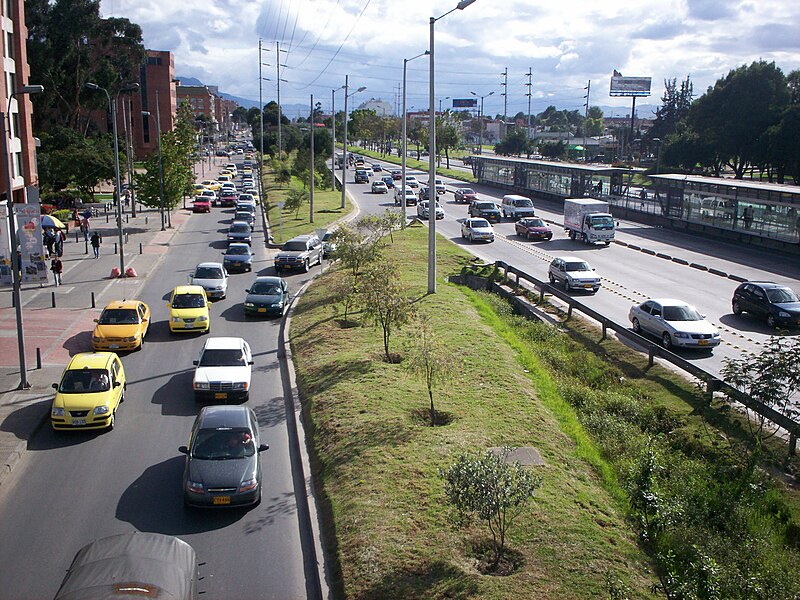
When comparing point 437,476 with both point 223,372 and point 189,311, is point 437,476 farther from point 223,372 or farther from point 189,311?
point 189,311

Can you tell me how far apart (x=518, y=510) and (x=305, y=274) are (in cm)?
2907

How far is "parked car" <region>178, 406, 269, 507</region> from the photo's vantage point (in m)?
14.0

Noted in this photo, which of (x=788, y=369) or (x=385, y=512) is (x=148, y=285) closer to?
(x=385, y=512)

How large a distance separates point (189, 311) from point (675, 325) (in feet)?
54.1

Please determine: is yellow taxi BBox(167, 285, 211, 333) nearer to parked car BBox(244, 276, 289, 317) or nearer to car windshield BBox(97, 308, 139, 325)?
car windshield BBox(97, 308, 139, 325)

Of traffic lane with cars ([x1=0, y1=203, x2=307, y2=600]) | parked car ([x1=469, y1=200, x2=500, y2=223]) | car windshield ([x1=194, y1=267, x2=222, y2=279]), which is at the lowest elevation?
traffic lane with cars ([x1=0, y1=203, x2=307, y2=600])

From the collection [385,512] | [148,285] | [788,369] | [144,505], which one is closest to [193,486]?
[144,505]

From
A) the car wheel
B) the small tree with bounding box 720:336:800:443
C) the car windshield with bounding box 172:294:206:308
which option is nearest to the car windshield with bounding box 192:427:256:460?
the small tree with bounding box 720:336:800:443

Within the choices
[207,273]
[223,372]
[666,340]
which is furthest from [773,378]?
[207,273]

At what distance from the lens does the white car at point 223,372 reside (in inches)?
783

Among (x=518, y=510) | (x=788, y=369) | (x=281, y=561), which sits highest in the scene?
(x=788, y=369)

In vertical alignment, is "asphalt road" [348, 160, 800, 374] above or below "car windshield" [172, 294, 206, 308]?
below

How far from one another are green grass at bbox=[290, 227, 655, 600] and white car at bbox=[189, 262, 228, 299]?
8.15 meters

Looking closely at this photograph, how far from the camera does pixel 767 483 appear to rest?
1473 centimetres
